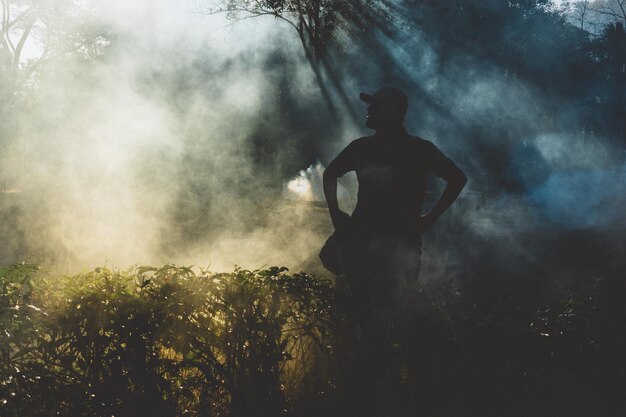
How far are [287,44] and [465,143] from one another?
21.3 ft

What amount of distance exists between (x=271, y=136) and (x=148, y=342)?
14.1m

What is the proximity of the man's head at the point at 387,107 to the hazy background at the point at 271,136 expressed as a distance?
23.2 ft

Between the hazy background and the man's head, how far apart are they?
7057 mm

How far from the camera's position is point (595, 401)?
3.38 meters

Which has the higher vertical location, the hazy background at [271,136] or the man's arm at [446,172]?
the hazy background at [271,136]

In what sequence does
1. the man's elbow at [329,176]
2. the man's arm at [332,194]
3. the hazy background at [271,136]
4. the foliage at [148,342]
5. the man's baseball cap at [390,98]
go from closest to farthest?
1. the foliage at [148,342]
2. the man's baseball cap at [390,98]
3. the man's arm at [332,194]
4. the man's elbow at [329,176]
5. the hazy background at [271,136]

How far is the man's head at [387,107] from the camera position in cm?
329

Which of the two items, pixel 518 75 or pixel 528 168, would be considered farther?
pixel 528 168

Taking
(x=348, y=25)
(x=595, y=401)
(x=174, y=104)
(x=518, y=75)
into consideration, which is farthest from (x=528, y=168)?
(x=595, y=401)

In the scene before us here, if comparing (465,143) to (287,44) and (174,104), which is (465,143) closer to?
(287,44)

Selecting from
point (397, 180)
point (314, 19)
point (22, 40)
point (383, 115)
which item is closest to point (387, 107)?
point (383, 115)

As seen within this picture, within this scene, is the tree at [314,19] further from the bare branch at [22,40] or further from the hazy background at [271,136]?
the bare branch at [22,40]

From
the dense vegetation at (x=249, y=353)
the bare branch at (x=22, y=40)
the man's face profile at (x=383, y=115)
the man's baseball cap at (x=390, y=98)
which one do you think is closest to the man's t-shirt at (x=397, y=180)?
the man's face profile at (x=383, y=115)

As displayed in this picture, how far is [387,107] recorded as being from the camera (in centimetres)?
330
